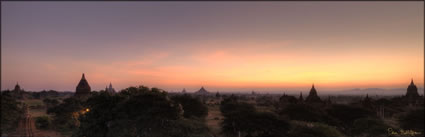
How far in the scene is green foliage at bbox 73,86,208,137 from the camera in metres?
13.0

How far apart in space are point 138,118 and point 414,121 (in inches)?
1031

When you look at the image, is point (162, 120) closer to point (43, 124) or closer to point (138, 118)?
point (138, 118)

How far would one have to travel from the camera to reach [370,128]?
22484mm

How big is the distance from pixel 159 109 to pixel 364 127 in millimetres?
19202

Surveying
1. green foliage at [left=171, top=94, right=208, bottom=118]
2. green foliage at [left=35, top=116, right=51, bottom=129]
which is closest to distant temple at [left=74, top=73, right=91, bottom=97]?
green foliage at [left=35, top=116, right=51, bottom=129]

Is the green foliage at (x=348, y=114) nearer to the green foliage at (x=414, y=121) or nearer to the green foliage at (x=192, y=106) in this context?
the green foliage at (x=414, y=121)

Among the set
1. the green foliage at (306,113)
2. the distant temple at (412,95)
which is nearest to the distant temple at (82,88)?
the green foliage at (306,113)

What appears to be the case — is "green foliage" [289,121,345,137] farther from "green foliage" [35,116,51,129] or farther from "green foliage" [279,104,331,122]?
"green foliage" [35,116,51,129]

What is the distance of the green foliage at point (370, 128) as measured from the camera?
21453 mm

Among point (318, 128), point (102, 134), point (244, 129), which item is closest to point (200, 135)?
point (102, 134)

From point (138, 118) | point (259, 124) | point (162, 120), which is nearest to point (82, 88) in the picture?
point (259, 124)

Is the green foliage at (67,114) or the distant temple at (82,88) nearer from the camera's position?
the green foliage at (67,114)

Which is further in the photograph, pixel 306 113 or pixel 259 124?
pixel 306 113

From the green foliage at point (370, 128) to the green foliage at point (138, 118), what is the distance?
15.4 m
